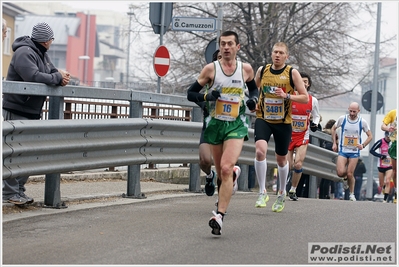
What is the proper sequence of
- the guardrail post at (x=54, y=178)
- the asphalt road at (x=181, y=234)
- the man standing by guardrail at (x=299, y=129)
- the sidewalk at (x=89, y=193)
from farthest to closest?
1. the man standing by guardrail at (x=299, y=129)
2. the guardrail post at (x=54, y=178)
3. the sidewalk at (x=89, y=193)
4. the asphalt road at (x=181, y=234)

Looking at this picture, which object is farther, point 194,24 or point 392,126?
point 194,24

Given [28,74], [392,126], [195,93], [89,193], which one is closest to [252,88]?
[195,93]

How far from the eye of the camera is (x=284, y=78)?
11.1 meters

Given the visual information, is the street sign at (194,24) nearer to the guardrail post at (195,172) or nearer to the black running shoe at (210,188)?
the guardrail post at (195,172)

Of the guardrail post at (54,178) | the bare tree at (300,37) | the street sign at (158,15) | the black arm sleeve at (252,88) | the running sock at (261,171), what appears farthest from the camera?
the bare tree at (300,37)

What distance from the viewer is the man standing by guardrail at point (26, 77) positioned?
965 centimetres

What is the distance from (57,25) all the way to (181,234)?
125049mm

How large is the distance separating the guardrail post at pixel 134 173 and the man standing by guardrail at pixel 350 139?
669 cm

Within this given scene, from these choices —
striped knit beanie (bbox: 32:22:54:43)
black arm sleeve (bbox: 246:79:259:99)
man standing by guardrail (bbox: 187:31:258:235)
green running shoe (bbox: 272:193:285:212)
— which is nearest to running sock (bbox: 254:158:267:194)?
green running shoe (bbox: 272:193:285:212)

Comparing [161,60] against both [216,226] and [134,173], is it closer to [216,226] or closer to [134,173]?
[134,173]

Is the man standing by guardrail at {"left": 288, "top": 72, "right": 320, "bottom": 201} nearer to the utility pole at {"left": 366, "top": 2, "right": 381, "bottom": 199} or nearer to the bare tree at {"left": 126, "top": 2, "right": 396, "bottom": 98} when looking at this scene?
the bare tree at {"left": 126, "top": 2, "right": 396, "bottom": 98}

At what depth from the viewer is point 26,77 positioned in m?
9.77

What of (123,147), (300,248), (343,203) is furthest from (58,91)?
(343,203)

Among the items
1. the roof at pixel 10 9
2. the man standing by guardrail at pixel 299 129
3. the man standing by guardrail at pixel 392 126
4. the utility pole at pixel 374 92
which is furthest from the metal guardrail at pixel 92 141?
the roof at pixel 10 9
